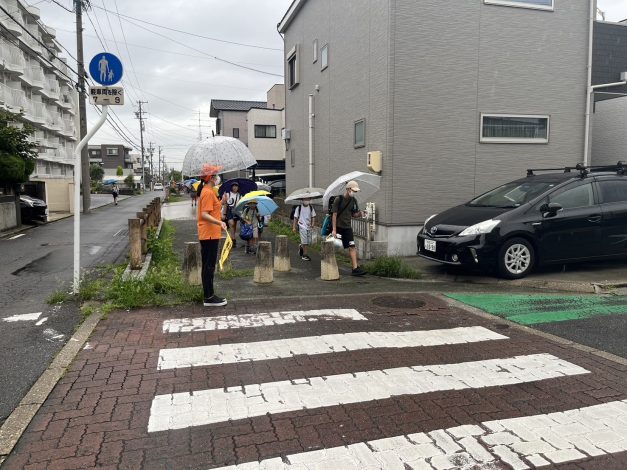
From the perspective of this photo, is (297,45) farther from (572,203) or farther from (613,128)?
(572,203)

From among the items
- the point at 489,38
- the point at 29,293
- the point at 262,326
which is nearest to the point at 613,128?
the point at 489,38

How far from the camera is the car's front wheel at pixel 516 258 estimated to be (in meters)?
7.94

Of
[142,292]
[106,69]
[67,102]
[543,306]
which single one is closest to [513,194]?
[543,306]

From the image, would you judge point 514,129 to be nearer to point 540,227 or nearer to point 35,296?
point 540,227

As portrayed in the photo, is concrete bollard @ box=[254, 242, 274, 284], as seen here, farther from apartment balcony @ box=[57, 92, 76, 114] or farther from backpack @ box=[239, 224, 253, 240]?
apartment balcony @ box=[57, 92, 76, 114]

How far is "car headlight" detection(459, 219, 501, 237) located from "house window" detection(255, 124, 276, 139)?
3268cm

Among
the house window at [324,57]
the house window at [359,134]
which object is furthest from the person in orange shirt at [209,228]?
the house window at [324,57]

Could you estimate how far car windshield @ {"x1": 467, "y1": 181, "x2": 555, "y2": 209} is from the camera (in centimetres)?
838

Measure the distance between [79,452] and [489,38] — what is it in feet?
35.3

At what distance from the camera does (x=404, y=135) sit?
10.2 meters

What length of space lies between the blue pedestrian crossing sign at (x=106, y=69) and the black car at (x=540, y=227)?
5553mm

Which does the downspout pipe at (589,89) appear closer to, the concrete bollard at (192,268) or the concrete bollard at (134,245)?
the concrete bollard at (192,268)

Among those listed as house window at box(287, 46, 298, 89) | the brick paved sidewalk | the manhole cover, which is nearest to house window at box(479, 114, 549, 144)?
the manhole cover

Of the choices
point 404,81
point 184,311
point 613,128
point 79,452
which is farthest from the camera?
point 613,128
